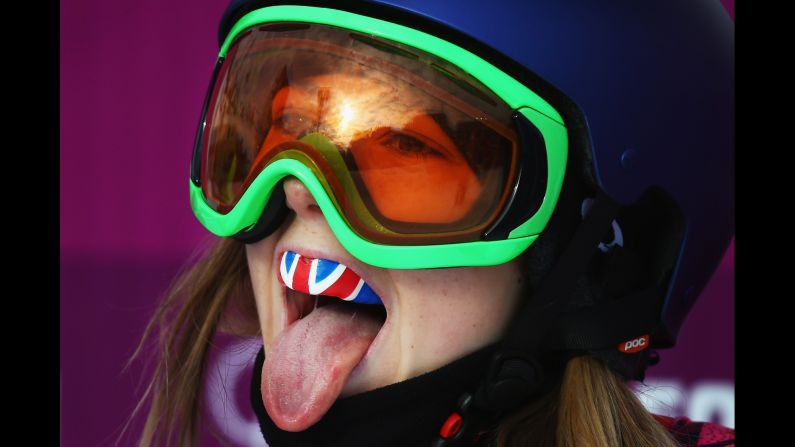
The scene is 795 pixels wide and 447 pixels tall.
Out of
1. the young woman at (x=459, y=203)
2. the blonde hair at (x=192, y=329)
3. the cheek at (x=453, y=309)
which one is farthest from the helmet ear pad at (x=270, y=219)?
the blonde hair at (x=192, y=329)

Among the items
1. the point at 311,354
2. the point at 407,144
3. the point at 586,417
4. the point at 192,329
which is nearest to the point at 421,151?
the point at 407,144

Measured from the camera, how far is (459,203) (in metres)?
1.11

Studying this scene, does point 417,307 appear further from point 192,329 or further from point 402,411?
point 192,329

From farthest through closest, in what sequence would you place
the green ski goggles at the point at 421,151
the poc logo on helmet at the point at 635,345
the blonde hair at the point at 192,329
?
the blonde hair at the point at 192,329, the poc logo on helmet at the point at 635,345, the green ski goggles at the point at 421,151

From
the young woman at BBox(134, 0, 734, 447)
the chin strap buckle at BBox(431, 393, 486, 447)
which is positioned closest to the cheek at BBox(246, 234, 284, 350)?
the young woman at BBox(134, 0, 734, 447)

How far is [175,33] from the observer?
2.32 m

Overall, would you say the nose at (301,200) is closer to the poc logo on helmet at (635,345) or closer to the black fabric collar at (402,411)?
the black fabric collar at (402,411)

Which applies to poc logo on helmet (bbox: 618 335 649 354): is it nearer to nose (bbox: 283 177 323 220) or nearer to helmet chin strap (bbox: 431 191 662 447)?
helmet chin strap (bbox: 431 191 662 447)

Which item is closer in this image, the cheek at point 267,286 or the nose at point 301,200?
the nose at point 301,200

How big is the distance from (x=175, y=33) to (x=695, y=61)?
154cm

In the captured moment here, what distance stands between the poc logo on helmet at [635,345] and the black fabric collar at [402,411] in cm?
21

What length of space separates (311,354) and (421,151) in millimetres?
346

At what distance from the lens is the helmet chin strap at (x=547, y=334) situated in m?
1.18

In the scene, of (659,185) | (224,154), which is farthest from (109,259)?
(659,185)
